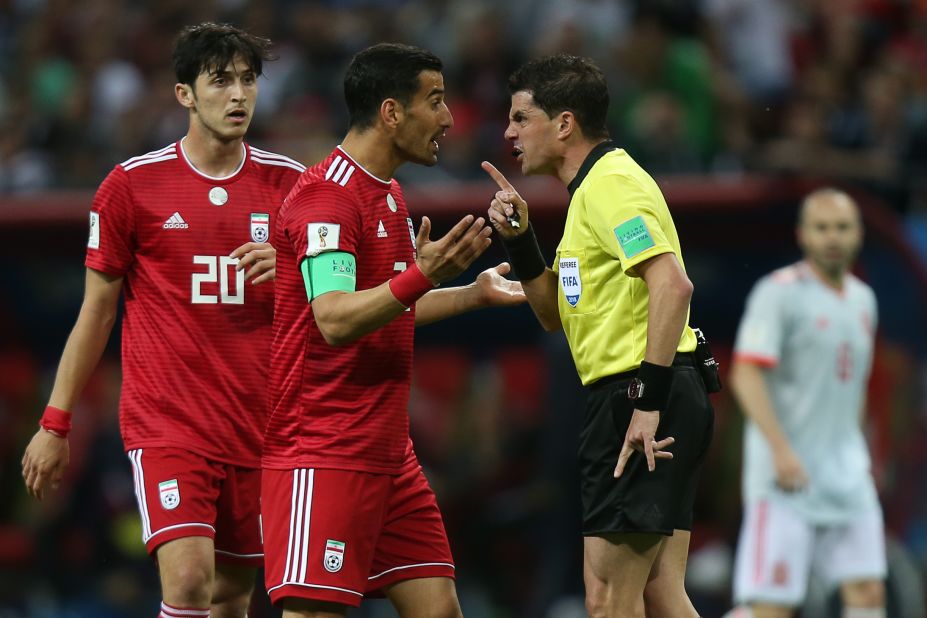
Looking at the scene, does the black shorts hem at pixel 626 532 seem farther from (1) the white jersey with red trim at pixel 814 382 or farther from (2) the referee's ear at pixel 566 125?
(1) the white jersey with red trim at pixel 814 382

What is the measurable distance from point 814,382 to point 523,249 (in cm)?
354

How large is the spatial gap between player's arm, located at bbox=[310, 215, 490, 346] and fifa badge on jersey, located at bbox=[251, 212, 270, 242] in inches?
38.3

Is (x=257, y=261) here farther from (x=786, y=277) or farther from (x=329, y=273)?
(x=786, y=277)

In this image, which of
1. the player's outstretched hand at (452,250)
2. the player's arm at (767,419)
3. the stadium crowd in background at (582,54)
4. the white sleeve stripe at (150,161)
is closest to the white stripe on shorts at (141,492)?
the white sleeve stripe at (150,161)

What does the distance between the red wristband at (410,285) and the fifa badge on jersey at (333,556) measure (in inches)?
32.2

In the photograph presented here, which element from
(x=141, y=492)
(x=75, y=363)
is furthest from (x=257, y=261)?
(x=141, y=492)

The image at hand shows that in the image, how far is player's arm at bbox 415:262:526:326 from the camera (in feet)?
17.9

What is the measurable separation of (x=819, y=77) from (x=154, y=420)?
673 centimetres

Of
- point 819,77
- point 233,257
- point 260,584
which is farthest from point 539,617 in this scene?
point 233,257

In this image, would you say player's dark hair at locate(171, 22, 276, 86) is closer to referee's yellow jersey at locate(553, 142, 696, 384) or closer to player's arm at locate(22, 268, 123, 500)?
player's arm at locate(22, 268, 123, 500)

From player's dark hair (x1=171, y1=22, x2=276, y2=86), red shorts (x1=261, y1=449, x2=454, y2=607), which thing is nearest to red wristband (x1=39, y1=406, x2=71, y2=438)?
red shorts (x1=261, y1=449, x2=454, y2=607)

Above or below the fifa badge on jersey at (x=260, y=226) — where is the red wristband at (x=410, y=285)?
below

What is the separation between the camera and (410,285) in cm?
473

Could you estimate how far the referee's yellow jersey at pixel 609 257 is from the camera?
191 inches
